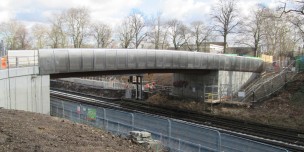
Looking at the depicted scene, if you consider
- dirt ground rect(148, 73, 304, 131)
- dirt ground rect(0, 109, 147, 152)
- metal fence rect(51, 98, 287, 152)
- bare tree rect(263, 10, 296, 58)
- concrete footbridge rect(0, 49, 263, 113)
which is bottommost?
dirt ground rect(148, 73, 304, 131)

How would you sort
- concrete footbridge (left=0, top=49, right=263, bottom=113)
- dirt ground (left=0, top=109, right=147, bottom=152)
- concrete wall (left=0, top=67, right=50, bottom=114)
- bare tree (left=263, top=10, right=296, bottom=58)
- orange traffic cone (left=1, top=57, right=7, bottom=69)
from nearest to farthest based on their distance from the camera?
dirt ground (left=0, top=109, right=147, bottom=152), orange traffic cone (left=1, top=57, right=7, bottom=69), concrete wall (left=0, top=67, right=50, bottom=114), concrete footbridge (left=0, top=49, right=263, bottom=113), bare tree (left=263, top=10, right=296, bottom=58)

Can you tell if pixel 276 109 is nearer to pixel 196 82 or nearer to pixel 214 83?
pixel 214 83

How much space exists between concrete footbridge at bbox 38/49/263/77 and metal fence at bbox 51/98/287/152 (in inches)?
164

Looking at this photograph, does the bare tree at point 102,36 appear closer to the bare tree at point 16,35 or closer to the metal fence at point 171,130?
the bare tree at point 16,35

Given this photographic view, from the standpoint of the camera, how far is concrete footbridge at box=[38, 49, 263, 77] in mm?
25328

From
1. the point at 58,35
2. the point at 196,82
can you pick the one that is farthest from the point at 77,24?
the point at 196,82

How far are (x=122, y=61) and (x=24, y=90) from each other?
30.5 feet

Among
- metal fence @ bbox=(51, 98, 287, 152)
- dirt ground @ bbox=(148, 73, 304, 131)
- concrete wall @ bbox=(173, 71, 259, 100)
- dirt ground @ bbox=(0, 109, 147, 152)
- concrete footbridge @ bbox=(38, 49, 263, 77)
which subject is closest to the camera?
dirt ground @ bbox=(0, 109, 147, 152)

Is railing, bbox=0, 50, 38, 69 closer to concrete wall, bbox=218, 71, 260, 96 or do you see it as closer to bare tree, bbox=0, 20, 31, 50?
concrete wall, bbox=218, 71, 260, 96

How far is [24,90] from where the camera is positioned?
23.2 meters

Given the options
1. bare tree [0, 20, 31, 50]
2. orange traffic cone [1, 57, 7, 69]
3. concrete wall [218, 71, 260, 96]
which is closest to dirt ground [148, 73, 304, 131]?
concrete wall [218, 71, 260, 96]

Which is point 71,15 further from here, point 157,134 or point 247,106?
point 157,134

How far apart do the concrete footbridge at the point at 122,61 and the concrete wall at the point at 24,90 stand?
891 mm

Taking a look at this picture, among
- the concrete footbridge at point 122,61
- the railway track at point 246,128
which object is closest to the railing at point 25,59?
the concrete footbridge at point 122,61
